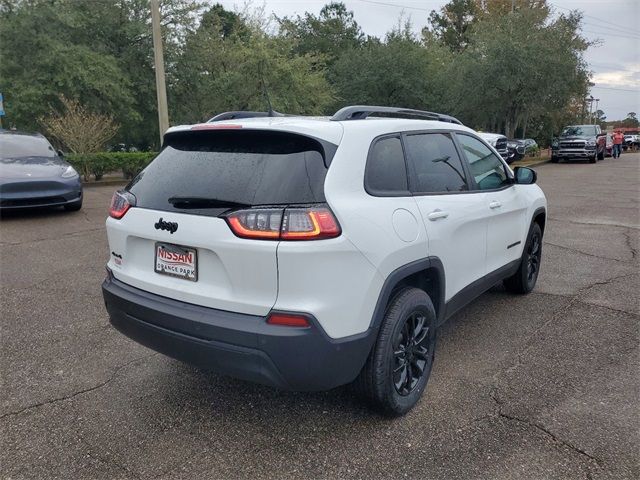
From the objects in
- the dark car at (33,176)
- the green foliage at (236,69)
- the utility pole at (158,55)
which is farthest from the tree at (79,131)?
the dark car at (33,176)

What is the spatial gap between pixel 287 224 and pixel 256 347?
0.59 meters

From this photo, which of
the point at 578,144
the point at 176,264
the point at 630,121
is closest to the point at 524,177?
the point at 176,264

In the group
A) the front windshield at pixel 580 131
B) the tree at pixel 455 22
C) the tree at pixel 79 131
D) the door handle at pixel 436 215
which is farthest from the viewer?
the tree at pixel 455 22

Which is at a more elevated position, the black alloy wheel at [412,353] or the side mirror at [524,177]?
the side mirror at [524,177]

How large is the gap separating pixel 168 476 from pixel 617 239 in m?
7.62

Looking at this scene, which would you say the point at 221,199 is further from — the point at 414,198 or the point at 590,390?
the point at 590,390

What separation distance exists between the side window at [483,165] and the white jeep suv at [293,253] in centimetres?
72

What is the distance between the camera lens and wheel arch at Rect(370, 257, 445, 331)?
2662 millimetres

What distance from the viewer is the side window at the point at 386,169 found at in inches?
110

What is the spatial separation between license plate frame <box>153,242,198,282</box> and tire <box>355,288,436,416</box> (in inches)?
40.6

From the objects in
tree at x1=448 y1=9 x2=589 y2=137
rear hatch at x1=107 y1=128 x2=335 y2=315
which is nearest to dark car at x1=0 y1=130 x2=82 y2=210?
rear hatch at x1=107 y1=128 x2=335 y2=315

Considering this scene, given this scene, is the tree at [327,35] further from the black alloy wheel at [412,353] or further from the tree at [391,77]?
the black alloy wheel at [412,353]

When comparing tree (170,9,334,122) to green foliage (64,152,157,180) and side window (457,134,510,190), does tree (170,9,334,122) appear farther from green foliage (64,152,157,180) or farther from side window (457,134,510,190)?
side window (457,134,510,190)

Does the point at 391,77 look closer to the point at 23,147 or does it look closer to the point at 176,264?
the point at 23,147
